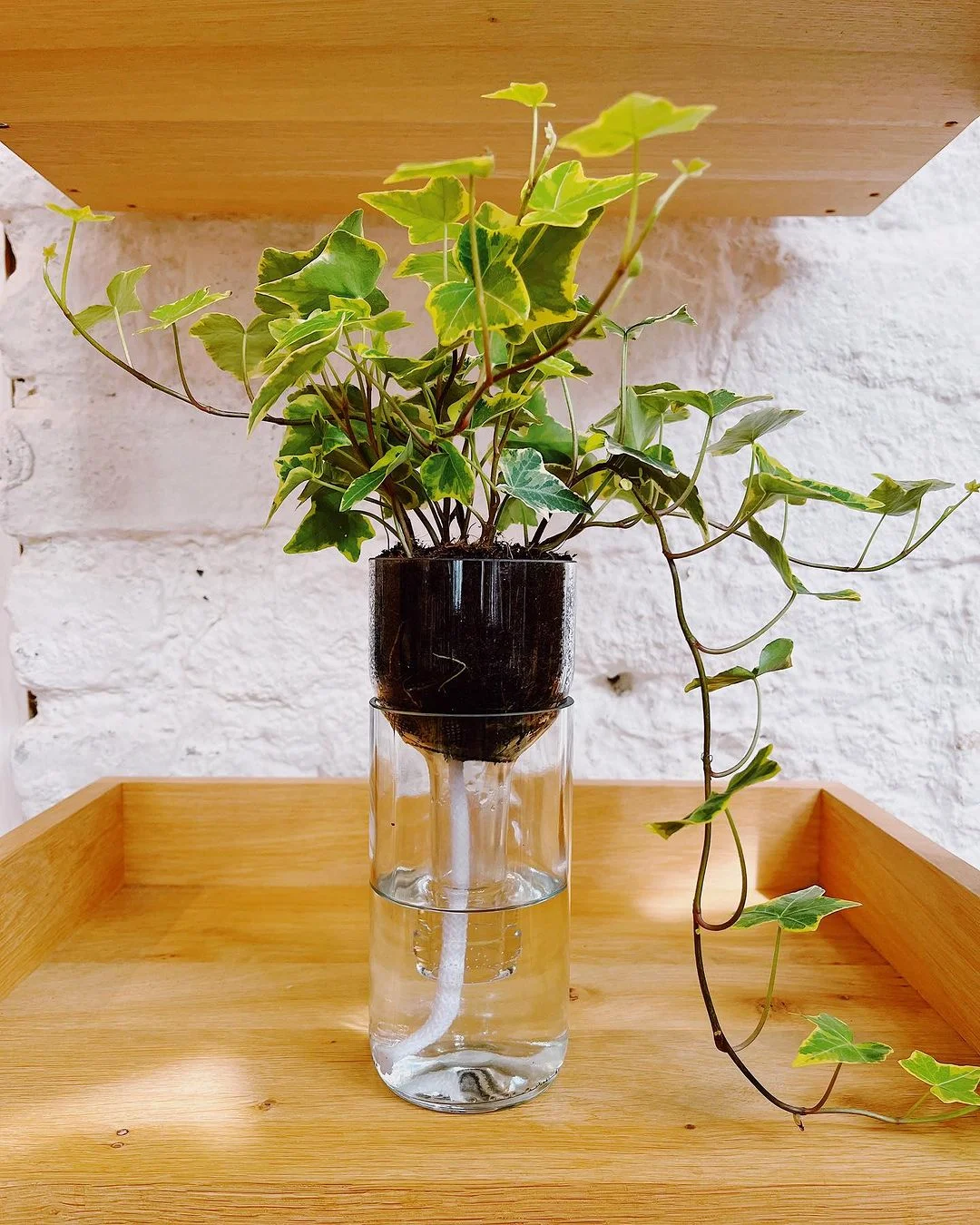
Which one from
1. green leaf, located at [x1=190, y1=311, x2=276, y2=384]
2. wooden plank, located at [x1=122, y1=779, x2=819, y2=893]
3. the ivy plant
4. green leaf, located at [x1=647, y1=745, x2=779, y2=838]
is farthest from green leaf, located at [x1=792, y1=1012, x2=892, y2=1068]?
green leaf, located at [x1=190, y1=311, x2=276, y2=384]

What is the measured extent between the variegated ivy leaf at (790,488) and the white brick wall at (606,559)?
494 millimetres

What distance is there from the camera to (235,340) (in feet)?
2.04

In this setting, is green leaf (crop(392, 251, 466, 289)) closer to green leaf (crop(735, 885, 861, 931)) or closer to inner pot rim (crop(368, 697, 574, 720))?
inner pot rim (crop(368, 697, 574, 720))

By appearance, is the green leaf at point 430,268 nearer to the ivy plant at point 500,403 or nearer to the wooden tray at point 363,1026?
the ivy plant at point 500,403

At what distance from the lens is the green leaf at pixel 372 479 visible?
524 millimetres

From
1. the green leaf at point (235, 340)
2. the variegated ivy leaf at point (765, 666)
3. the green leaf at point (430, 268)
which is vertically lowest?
the variegated ivy leaf at point (765, 666)

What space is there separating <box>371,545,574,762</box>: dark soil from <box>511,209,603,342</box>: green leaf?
0.48 feet

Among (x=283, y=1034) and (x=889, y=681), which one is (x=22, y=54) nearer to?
(x=283, y=1034)

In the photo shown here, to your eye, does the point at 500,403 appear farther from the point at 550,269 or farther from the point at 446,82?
the point at 446,82

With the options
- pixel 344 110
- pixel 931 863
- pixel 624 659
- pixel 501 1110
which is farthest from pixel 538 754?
pixel 344 110

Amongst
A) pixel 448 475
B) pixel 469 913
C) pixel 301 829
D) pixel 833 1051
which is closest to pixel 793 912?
pixel 833 1051

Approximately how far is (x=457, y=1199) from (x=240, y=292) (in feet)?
2.94

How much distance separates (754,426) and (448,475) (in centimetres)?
20

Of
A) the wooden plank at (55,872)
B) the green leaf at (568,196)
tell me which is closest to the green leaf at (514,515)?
the green leaf at (568,196)
